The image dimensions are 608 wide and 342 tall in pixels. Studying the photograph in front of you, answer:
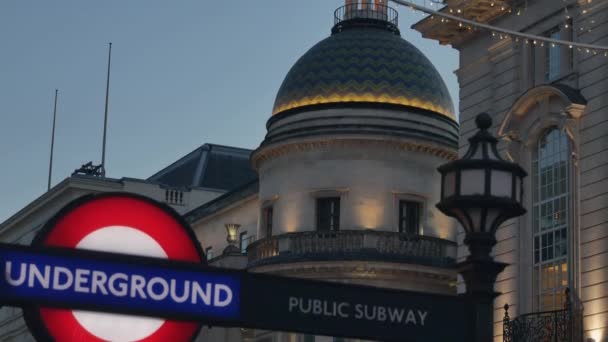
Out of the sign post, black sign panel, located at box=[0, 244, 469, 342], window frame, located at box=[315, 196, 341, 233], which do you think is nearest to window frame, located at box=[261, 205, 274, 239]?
window frame, located at box=[315, 196, 341, 233]

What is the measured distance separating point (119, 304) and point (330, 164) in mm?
45149

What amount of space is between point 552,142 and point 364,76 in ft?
59.7

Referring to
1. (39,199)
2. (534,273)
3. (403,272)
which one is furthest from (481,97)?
(39,199)

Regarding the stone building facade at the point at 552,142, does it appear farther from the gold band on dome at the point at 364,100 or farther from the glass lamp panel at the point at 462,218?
the glass lamp panel at the point at 462,218

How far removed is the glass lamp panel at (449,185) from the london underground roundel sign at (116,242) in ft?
7.73

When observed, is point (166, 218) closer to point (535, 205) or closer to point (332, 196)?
point (535, 205)

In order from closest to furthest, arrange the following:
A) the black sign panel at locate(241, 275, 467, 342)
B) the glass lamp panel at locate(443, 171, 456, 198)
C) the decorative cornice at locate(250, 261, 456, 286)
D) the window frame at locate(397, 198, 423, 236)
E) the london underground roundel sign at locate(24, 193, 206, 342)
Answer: the london underground roundel sign at locate(24, 193, 206, 342) < the black sign panel at locate(241, 275, 467, 342) < the glass lamp panel at locate(443, 171, 456, 198) < the decorative cornice at locate(250, 261, 456, 286) < the window frame at locate(397, 198, 423, 236)

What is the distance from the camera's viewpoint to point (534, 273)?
106 ft

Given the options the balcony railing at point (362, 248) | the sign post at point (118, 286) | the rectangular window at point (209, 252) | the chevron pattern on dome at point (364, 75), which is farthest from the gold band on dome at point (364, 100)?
the sign post at point (118, 286)

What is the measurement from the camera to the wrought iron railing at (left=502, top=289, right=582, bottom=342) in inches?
1183

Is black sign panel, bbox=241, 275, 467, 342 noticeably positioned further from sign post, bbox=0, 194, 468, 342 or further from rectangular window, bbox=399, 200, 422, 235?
rectangular window, bbox=399, 200, 422, 235

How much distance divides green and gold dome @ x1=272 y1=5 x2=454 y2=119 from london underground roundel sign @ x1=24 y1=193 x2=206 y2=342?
44599 mm

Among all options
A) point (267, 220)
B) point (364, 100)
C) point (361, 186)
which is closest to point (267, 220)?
point (267, 220)

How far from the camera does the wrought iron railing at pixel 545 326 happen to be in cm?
3005
